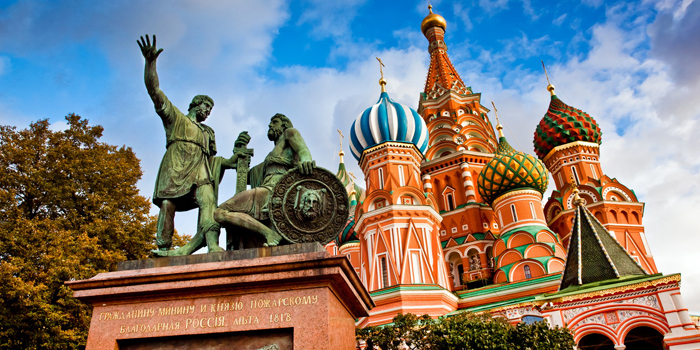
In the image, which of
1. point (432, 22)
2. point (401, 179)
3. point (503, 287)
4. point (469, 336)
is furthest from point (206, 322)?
point (432, 22)

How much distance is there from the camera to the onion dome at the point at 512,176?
95.3 feet

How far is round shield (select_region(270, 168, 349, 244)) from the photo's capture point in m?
6.56

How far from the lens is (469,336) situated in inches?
421

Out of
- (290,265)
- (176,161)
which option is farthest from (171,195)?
(290,265)

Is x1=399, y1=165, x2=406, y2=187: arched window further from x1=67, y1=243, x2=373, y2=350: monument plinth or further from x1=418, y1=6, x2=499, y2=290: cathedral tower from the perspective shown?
x1=67, y1=243, x2=373, y2=350: monument plinth

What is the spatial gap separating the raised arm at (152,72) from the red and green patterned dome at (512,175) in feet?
81.4

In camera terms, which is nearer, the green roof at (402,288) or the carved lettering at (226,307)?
the carved lettering at (226,307)

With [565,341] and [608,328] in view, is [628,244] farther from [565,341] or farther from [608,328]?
[565,341]

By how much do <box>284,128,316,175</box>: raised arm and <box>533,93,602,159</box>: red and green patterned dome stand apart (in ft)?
98.6

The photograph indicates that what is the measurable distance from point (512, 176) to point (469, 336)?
1983cm

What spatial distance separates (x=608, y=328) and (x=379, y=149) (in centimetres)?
1727

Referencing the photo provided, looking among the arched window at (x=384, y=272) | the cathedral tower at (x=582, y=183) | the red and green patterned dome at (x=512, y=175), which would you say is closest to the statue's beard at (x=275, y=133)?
the arched window at (x=384, y=272)

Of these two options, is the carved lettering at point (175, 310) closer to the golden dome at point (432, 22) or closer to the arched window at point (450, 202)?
the arched window at point (450, 202)

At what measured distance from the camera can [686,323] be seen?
13.3 m
